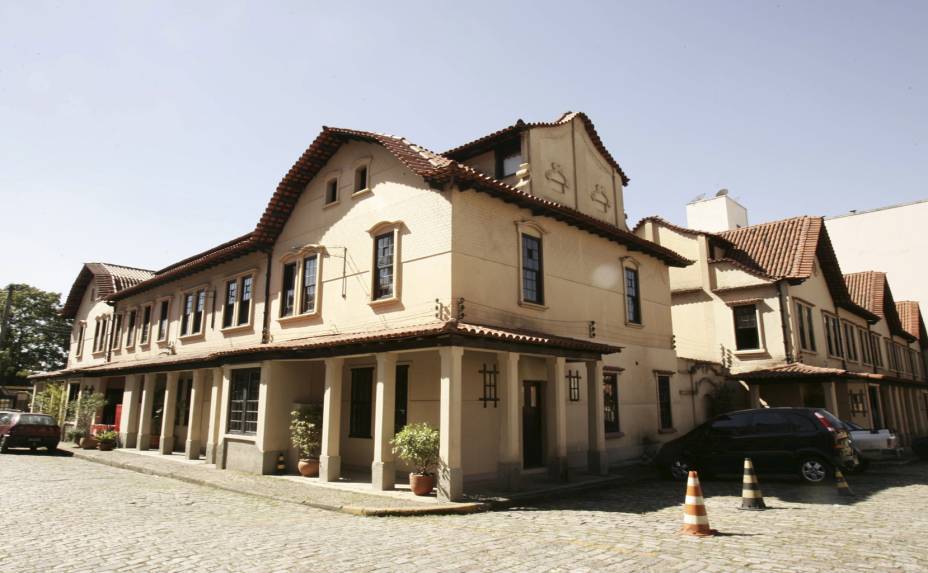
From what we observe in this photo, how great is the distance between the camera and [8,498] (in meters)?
11.1

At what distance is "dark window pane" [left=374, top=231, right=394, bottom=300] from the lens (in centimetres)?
1432

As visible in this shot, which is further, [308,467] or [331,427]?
[308,467]

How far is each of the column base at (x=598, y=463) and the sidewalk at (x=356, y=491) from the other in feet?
0.95

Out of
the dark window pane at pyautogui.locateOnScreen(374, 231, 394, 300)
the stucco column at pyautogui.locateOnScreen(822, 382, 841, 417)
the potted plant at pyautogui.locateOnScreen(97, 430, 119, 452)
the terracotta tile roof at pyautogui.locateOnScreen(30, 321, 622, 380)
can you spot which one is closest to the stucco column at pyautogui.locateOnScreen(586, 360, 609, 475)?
the terracotta tile roof at pyautogui.locateOnScreen(30, 321, 622, 380)

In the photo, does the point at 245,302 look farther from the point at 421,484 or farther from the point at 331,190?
the point at 421,484

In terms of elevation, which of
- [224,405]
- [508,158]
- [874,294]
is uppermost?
[508,158]

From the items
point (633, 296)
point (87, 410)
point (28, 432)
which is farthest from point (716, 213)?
point (28, 432)

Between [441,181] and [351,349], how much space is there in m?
4.34

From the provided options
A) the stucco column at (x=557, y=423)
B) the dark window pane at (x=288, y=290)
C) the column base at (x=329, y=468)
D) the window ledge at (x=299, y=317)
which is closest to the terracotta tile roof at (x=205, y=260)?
the dark window pane at (x=288, y=290)

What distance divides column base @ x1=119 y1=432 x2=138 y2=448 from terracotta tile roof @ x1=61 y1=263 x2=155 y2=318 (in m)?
8.57

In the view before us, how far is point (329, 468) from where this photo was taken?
524 inches

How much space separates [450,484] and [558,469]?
3.48 meters

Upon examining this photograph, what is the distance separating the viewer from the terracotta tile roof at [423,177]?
12828mm

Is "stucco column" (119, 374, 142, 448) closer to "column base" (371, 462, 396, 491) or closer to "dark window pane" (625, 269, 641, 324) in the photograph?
"column base" (371, 462, 396, 491)
